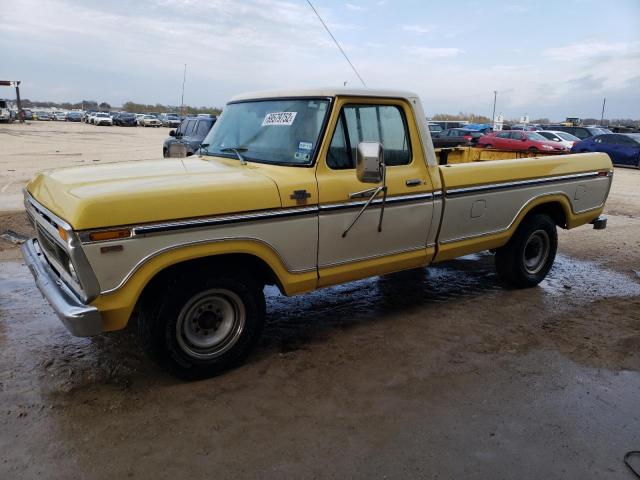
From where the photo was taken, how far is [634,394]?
366 centimetres

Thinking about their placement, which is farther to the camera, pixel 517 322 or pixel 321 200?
pixel 517 322

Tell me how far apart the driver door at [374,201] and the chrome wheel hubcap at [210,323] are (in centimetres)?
75

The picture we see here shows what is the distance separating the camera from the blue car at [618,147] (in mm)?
21000

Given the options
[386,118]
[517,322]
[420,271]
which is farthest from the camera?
[420,271]

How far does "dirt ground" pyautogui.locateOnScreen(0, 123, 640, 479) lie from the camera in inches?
113

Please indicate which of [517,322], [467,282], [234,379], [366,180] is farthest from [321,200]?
[467,282]

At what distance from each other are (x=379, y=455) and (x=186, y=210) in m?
1.90

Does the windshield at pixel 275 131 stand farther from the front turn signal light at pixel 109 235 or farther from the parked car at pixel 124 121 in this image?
the parked car at pixel 124 121

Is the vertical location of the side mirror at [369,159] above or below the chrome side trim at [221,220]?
above

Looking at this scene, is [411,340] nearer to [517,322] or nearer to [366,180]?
[517,322]

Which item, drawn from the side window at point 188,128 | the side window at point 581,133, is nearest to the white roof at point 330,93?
the side window at point 188,128

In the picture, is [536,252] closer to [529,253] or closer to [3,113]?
[529,253]

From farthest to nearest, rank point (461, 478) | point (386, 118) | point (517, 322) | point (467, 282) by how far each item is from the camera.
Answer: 1. point (467, 282)
2. point (517, 322)
3. point (386, 118)
4. point (461, 478)

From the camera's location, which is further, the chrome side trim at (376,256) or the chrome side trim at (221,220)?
the chrome side trim at (376,256)
